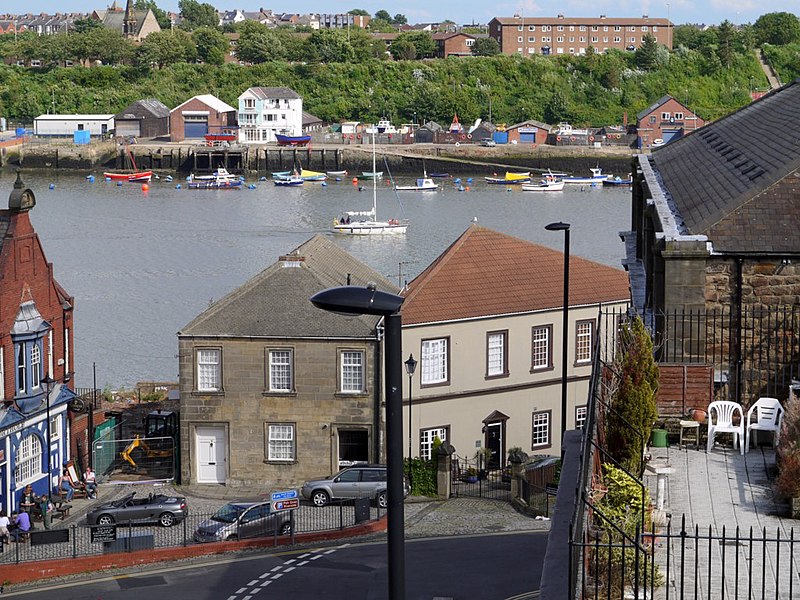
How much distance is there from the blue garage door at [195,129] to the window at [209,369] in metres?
133

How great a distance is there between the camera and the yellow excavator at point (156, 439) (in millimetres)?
40938

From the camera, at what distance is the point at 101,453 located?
40.8 metres

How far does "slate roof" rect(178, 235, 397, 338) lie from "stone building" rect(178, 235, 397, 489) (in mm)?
25

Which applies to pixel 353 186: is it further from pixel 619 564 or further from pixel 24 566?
pixel 619 564

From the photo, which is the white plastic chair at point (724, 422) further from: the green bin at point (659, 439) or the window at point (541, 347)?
the window at point (541, 347)

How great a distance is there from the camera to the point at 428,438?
38250mm

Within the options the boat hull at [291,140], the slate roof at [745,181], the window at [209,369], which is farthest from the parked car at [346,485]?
the boat hull at [291,140]

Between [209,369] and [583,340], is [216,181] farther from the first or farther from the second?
[209,369]

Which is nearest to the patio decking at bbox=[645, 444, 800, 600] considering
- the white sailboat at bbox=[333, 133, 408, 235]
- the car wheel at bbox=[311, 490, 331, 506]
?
the car wheel at bbox=[311, 490, 331, 506]

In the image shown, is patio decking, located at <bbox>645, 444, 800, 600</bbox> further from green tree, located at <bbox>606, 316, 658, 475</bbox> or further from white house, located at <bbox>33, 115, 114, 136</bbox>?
white house, located at <bbox>33, 115, 114, 136</bbox>

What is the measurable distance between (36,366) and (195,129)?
13508cm

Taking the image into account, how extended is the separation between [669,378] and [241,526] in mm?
15997

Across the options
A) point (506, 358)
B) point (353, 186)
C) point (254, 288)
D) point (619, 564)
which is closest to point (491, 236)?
point (506, 358)

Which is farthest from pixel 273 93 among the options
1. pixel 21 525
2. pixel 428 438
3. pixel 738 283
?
pixel 738 283
